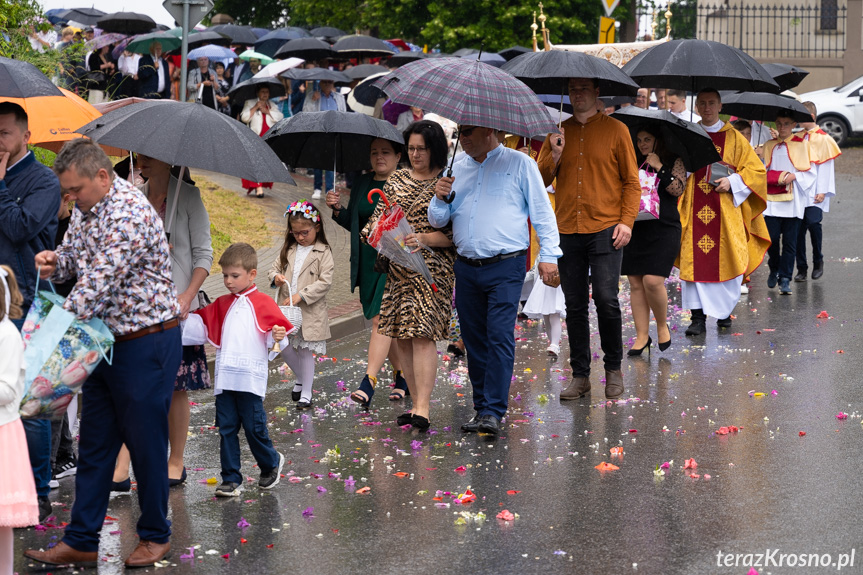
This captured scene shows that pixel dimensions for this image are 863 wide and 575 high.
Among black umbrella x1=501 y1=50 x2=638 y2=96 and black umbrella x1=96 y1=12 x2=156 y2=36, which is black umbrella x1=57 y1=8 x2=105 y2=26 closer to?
black umbrella x1=96 y1=12 x2=156 y2=36

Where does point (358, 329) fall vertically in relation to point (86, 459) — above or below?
below

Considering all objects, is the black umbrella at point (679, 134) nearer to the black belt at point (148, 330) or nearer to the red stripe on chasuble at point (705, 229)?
the red stripe on chasuble at point (705, 229)

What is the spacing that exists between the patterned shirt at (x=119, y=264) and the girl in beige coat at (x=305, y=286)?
3198mm

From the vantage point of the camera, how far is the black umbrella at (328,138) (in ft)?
26.7

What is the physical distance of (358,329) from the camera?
1154 cm

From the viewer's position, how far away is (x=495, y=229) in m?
7.23

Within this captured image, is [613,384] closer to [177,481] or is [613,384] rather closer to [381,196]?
[381,196]

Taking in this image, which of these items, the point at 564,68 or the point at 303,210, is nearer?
the point at 564,68

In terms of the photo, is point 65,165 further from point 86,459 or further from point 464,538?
point 464,538

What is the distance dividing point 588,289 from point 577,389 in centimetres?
74

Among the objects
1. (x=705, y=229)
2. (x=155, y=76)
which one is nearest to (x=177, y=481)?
(x=705, y=229)

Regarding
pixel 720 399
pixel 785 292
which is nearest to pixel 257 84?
pixel 785 292

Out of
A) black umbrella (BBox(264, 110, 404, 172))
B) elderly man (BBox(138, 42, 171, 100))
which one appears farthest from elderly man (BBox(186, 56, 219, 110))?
black umbrella (BBox(264, 110, 404, 172))

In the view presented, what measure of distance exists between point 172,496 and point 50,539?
0.80 metres
